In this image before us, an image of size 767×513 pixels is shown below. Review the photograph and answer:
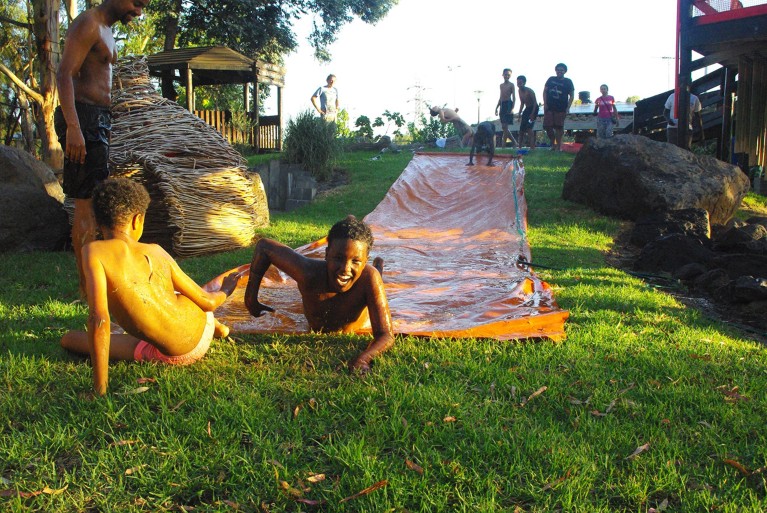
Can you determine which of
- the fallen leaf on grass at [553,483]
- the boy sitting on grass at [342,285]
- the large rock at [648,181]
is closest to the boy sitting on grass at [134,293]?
the boy sitting on grass at [342,285]

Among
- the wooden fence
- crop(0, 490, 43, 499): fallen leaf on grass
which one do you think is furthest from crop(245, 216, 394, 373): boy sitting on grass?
the wooden fence

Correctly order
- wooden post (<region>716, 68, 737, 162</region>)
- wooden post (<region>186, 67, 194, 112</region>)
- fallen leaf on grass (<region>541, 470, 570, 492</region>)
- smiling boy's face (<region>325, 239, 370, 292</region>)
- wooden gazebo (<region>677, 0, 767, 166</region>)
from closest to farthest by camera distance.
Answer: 1. fallen leaf on grass (<region>541, 470, 570, 492</region>)
2. smiling boy's face (<region>325, 239, 370, 292</region>)
3. wooden gazebo (<region>677, 0, 767, 166</region>)
4. wooden post (<region>716, 68, 737, 162</region>)
5. wooden post (<region>186, 67, 194, 112</region>)

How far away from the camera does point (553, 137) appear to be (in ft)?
52.7

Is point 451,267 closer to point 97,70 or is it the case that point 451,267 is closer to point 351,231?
point 351,231

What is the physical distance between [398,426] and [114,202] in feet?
5.83

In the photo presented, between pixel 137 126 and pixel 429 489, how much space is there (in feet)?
21.0

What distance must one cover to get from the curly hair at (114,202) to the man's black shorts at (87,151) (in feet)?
5.34

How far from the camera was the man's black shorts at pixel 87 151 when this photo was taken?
4668mm

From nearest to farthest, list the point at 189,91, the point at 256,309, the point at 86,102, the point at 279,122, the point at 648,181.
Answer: the point at 256,309 < the point at 86,102 < the point at 648,181 < the point at 189,91 < the point at 279,122

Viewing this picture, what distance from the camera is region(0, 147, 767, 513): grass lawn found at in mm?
2459

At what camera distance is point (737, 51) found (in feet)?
36.2

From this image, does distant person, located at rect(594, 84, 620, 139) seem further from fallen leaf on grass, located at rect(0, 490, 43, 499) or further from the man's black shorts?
fallen leaf on grass, located at rect(0, 490, 43, 499)

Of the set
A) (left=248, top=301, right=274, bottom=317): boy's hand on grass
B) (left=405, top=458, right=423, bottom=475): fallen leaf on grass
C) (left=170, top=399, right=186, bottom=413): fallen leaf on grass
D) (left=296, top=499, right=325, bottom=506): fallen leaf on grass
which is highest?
(left=248, top=301, right=274, bottom=317): boy's hand on grass

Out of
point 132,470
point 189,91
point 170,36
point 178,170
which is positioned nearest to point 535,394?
point 132,470
